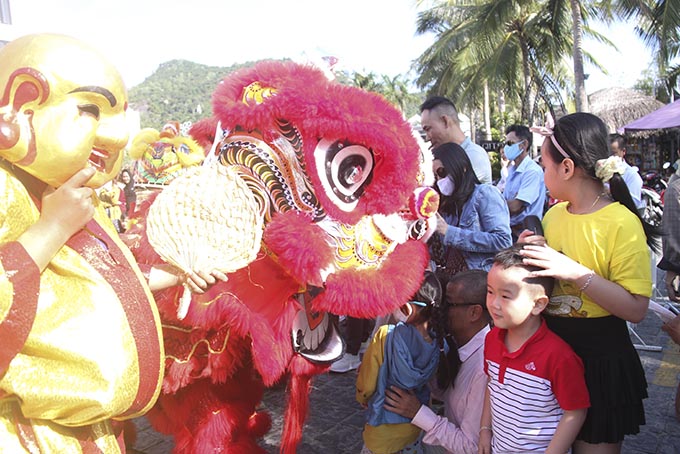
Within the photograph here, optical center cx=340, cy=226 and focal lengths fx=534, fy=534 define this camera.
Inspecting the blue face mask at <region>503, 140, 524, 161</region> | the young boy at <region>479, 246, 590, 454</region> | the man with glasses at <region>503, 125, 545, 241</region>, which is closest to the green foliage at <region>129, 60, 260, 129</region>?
the blue face mask at <region>503, 140, 524, 161</region>

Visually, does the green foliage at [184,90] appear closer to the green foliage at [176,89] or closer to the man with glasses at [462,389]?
the green foliage at [176,89]

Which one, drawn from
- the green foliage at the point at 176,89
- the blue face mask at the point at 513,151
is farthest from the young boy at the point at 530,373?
the green foliage at the point at 176,89

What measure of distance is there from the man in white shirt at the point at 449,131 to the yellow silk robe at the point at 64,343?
224 cm

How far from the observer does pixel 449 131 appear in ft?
10.2

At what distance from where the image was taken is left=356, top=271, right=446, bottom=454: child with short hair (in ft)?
6.95

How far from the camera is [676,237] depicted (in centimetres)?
289

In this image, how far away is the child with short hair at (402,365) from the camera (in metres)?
2.12

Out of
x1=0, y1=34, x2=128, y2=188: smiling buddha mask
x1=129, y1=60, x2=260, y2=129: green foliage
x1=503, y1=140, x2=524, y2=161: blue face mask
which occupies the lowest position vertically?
x1=503, y1=140, x2=524, y2=161: blue face mask

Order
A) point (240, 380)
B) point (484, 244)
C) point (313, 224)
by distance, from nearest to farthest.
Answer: point (313, 224) < point (240, 380) < point (484, 244)

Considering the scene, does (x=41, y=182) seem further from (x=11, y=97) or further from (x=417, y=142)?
(x=417, y=142)

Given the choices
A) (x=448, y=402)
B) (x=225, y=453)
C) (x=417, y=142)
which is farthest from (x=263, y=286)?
(x=448, y=402)

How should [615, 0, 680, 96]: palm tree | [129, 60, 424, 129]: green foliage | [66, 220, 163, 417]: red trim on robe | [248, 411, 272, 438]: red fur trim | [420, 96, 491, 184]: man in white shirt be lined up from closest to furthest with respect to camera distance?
1. [66, 220, 163, 417]: red trim on robe
2. [248, 411, 272, 438]: red fur trim
3. [420, 96, 491, 184]: man in white shirt
4. [615, 0, 680, 96]: palm tree
5. [129, 60, 424, 129]: green foliage

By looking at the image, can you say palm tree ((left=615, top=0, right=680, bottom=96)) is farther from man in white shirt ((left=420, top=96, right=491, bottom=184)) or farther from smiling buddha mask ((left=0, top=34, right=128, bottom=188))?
smiling buddha mask ((left=0, top=34, right=128, bottom=188))

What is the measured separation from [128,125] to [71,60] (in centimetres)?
20
